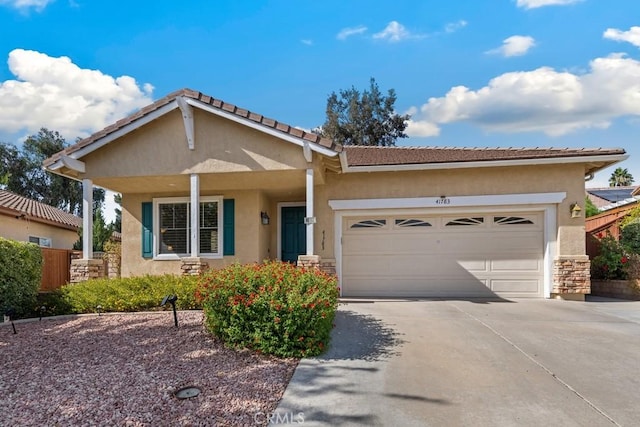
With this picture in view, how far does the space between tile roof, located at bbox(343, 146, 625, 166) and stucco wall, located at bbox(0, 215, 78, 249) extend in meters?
12.5

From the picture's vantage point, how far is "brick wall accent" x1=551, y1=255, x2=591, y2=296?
8883 mm

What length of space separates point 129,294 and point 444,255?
718cm

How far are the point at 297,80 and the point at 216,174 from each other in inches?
249

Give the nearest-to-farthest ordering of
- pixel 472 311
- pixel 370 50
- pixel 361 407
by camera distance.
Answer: pixel 361 407, pixel 472 311, pixel 370 50

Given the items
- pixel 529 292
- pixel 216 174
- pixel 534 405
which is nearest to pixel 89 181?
pixel 216 174

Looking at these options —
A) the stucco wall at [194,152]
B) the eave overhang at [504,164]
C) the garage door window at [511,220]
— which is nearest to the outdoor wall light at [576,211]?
the garage door window at [511,220]

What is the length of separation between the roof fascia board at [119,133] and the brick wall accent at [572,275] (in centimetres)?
947

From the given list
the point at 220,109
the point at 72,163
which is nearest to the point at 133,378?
the point at 220,109

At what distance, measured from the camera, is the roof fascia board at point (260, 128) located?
7.94 m

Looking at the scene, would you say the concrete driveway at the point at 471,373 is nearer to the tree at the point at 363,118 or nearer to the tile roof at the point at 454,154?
the tile roof at the point at 454,154

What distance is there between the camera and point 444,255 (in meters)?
9.61

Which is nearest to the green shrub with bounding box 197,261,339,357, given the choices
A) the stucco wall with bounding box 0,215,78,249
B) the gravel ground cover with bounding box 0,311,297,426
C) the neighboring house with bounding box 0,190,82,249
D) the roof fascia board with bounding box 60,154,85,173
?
the gravel ground cover with bounding box 0,311,297,426

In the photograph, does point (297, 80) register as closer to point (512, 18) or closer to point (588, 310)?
point (512, 18)

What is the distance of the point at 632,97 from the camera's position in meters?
12.7
